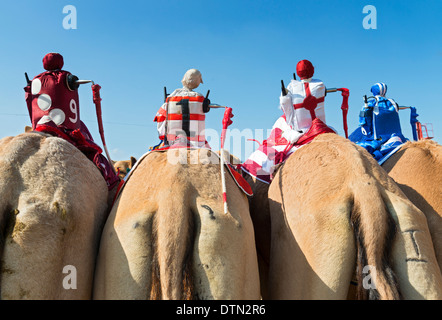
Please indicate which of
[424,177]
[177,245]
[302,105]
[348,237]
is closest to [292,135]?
[302,105]

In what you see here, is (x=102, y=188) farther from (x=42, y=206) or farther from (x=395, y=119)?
(x=395, y=119)

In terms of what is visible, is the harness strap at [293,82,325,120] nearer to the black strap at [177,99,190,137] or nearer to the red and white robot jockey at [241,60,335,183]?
the red and white robot jockey at [241,60,335,183]

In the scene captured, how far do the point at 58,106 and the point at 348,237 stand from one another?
3.76 metres

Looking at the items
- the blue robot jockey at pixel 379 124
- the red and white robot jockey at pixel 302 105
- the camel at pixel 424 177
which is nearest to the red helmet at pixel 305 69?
the red and white robot jockey at pixel 302 105

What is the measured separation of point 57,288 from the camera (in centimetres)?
331

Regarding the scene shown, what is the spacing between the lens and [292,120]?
19.9 feet

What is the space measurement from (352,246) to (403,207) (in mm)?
580

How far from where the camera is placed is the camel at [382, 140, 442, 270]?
14.5ft

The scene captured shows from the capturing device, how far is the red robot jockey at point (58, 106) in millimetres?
4961

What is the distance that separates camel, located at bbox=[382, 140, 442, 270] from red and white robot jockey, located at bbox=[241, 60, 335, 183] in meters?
1.17

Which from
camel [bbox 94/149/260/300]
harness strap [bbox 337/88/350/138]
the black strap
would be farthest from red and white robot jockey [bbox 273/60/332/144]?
camel [bbox 94/149/260/300]

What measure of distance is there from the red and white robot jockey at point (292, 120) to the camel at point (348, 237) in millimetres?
1262

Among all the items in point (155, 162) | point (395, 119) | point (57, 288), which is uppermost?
point (395, 119)
